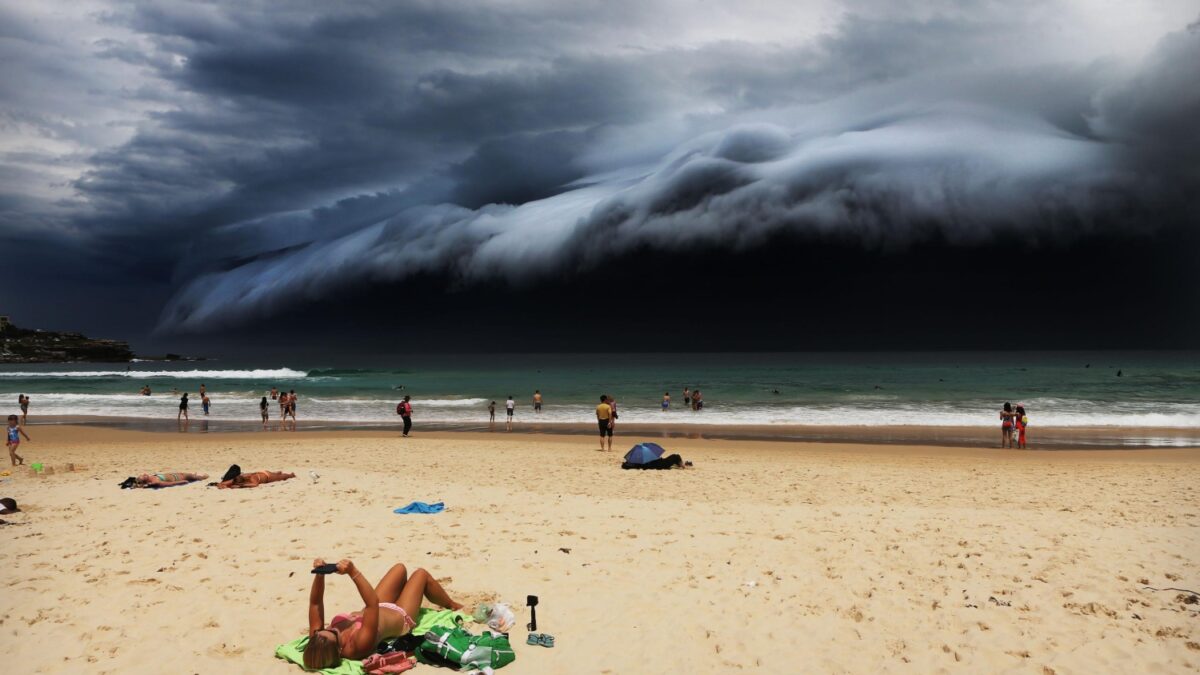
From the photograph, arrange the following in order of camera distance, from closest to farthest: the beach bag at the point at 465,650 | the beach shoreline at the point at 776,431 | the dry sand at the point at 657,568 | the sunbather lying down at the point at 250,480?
the beach bag at the point at 465,650
the dry sand at the point at 657,568
the sunbather lying down at the point at 250,480
the beach shoreline at the point at 776,431

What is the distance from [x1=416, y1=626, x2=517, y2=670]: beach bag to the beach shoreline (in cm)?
2375

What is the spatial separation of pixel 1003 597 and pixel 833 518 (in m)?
3.98

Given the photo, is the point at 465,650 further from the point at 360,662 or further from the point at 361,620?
the point at 361,620

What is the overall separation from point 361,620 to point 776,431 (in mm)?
28763

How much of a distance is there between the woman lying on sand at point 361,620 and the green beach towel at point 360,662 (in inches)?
2.9

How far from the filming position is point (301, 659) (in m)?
6.62

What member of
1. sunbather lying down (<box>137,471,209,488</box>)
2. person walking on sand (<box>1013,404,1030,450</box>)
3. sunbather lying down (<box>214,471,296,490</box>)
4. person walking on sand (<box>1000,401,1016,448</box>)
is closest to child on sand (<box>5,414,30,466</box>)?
sunbather lying down (<box>137,471,209,488</box>)

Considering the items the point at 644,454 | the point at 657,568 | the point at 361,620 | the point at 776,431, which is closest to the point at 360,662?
the point at 361,620

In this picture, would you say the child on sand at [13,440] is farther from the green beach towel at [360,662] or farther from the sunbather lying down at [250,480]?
the green beach towel at [360,662]

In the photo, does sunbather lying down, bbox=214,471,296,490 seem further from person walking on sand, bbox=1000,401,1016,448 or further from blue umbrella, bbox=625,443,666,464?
person walking on sand, bbox=1000,401,1016,448

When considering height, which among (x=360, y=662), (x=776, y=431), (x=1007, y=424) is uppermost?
(x=1007, y=424)

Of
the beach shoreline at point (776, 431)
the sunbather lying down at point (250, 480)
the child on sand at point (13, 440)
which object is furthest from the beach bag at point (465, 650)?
the beach shoreline at point (776, 431)

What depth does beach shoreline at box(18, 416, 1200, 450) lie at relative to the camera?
29234 mm

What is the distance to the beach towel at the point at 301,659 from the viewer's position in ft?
21.0
